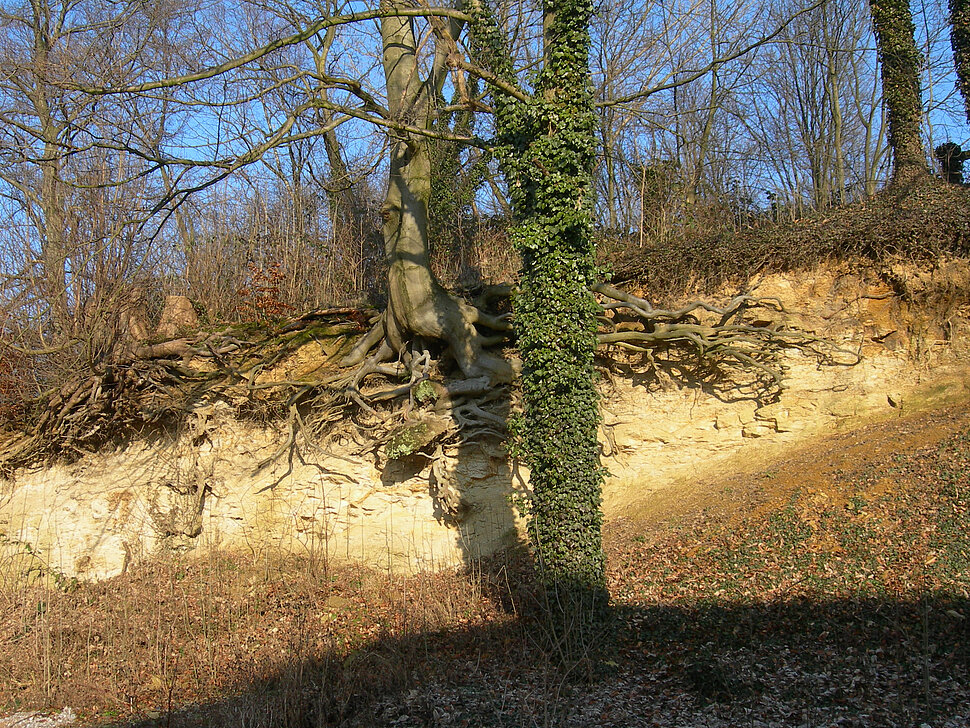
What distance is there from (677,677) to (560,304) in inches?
151

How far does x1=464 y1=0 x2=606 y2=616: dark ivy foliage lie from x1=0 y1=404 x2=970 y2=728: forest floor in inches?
45.4

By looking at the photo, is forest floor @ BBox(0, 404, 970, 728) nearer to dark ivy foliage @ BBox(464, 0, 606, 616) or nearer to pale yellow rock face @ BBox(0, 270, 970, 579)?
pale yellow rock face @ BBox(0, 270, 970, 579)

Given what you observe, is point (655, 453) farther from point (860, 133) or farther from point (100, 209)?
point (860, 133)

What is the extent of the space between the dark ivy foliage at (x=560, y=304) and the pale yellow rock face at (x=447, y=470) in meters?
3.39

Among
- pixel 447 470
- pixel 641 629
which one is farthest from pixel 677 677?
pixel 447 470

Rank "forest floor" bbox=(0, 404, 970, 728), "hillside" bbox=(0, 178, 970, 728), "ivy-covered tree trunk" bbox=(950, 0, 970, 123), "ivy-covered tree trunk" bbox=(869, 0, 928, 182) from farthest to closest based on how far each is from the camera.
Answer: "ivy-covered tree trunk" bbox=(869, 0, 928, 182) < "ivy-covered tree trunk" bbox=(950, 0, 970, 123) < "hillside" bbox=(0, 178, 970, 728) < "forest floor" bbox=(0, 404, 970, 728)

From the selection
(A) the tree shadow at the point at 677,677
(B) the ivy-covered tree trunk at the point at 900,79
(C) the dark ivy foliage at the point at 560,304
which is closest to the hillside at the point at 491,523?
(A) the tree shadow at the point at 677,677

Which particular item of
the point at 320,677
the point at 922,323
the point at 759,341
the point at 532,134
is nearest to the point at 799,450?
the point at 759,341

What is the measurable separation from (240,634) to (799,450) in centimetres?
827

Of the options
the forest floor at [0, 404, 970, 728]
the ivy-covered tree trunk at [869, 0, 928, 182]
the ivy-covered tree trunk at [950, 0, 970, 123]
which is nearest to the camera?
the forest floor at [0, 404, 970, 728]

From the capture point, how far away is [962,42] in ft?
40.2

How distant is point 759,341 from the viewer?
10.5m

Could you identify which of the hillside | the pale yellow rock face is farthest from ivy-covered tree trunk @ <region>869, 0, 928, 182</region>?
the pale yellow rock face

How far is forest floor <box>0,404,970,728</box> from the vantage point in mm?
5797
